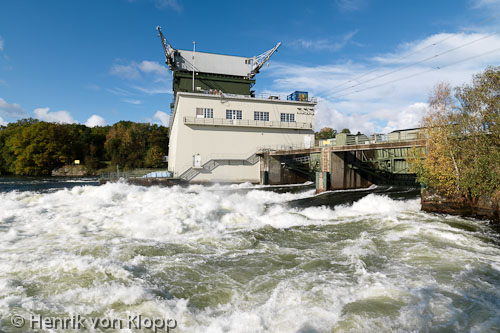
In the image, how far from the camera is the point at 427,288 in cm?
584

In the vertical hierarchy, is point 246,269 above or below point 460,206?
below

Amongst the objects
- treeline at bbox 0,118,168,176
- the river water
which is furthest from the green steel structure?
the river water

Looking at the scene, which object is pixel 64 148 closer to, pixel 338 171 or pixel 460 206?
pixel 338 171

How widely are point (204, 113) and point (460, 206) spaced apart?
79.4 feet

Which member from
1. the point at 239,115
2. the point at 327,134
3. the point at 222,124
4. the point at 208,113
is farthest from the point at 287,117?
the point at 327,134

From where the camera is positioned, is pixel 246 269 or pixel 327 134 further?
pixel 327 134

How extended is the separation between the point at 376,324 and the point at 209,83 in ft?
115

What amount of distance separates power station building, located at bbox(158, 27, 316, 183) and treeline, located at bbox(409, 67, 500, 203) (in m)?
18.8

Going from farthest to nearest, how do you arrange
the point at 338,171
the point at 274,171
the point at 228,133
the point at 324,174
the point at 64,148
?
1. the point at 64,148
2. the point at 228,133
3. the point at 274,171
4. the point at 338,171
5. the point at 324,174

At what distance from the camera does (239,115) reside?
31.9m

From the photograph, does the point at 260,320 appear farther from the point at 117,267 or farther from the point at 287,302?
the point at 117,267

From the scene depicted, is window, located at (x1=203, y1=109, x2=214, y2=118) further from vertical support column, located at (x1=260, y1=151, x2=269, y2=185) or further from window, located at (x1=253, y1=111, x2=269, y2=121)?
vertical support column, located at (x1=260, y1=151, x2=269, y2=185)

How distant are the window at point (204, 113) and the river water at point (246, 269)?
738 inches

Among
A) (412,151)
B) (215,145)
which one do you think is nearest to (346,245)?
(412,151)
